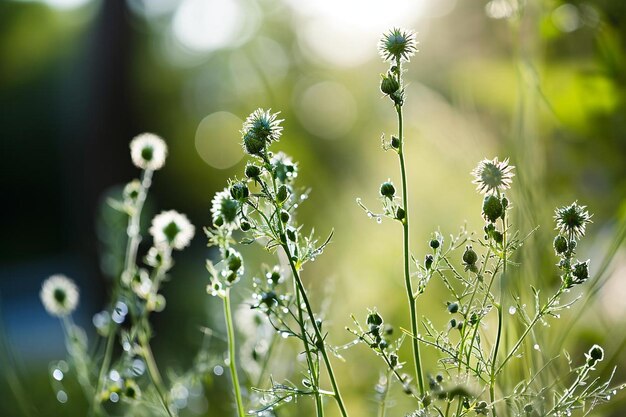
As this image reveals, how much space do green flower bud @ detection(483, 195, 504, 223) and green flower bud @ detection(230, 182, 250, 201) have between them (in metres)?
0.09

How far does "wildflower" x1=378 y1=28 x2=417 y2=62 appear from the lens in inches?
11.7

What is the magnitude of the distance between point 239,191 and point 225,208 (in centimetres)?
2

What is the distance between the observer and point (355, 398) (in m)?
0.59

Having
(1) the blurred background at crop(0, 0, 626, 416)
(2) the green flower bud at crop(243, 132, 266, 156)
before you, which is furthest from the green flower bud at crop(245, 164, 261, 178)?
(1) the blurred background at crop(0, 0, 626, 416)

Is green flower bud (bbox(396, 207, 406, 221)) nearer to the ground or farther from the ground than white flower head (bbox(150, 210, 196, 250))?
nearer to the ground

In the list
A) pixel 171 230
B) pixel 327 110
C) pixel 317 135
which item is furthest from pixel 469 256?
pixel 327 110

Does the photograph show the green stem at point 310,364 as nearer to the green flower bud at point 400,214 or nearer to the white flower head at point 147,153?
the green flower bud at point 400,214

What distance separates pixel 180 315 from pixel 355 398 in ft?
4.25

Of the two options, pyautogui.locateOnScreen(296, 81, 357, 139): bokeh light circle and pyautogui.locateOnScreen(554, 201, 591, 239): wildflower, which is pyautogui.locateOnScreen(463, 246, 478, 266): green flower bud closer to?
pyautogui.locateOnScreen(554, 201, 591, 239): wildflower

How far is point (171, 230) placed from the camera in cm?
43

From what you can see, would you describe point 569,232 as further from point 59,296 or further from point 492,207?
point 59,296

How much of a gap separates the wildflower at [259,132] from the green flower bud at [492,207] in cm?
9

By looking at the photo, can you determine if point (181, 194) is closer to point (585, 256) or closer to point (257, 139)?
point (585, 256)

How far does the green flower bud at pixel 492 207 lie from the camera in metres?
0.28
